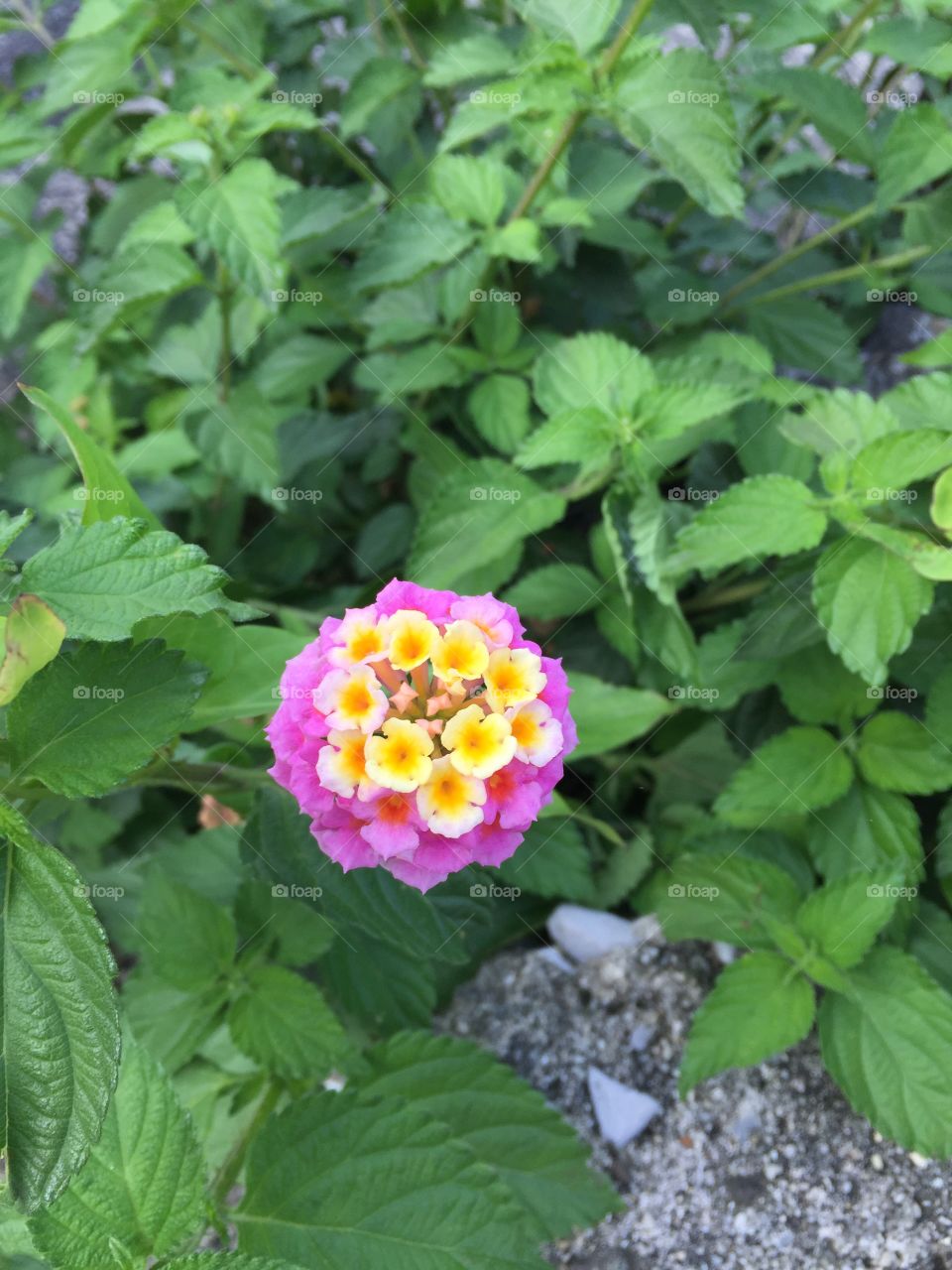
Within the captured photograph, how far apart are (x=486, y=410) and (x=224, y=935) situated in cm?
92

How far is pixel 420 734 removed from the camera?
0.90 meters

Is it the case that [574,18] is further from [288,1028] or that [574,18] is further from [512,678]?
[288,1028]

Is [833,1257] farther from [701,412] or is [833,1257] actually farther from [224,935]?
[701,412]

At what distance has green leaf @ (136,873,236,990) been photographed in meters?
1.37

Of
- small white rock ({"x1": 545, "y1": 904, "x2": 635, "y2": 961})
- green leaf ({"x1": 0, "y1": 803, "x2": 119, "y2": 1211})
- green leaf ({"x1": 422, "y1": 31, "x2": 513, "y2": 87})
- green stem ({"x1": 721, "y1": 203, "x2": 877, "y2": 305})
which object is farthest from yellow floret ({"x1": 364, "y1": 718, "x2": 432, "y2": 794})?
green stem ({"x1": 721, "y1": 203, "x2": 877, "y2": 305})

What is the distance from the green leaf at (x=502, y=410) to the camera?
1.73m

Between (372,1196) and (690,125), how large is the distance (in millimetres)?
1341

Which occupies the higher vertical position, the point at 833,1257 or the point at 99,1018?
the point at 99,1018

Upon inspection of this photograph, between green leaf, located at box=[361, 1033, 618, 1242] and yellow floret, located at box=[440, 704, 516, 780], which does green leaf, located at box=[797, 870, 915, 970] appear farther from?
yellow floret, located at box=[440, 704, 516, 780]

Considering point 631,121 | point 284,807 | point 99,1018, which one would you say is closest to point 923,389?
point 631,121

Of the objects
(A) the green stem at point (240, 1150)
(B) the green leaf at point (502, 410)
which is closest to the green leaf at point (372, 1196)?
(A) the green stem at point (240, 1150)

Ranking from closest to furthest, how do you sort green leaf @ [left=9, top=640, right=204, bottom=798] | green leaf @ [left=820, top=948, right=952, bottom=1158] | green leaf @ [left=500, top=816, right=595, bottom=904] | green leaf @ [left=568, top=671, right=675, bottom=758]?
green leaf @ [left=9, top=640, right=204, bottom=798] → green leaf @ [left=820, top=948, right=952, bottom=1158] → green leaf @ [left=568, top=671, right=675, bottom=758] → green leaf @ [left=500, top=816, right=595, bottom=904]

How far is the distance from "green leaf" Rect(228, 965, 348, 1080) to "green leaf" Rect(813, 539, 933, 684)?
2.53ft

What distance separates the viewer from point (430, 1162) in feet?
3.76
